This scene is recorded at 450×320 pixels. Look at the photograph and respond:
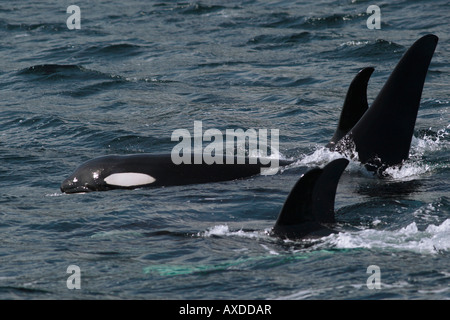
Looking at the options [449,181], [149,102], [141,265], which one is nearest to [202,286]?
[141,265]

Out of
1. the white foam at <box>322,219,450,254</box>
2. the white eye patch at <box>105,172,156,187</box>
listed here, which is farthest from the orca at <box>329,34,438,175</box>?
the white eye patch at <box>105,172,156,187</box>

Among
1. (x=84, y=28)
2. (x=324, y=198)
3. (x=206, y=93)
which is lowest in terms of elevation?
(x=324, y=198)

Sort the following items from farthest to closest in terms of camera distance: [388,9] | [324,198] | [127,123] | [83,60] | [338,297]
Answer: [388,9], [83,60], [127,123], [324,198], [338,297]

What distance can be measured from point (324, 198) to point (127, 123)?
8130 millimetres

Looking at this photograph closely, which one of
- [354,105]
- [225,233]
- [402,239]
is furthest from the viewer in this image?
[354,105]

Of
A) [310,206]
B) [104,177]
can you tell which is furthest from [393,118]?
[104,177]

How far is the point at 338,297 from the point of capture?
738cm

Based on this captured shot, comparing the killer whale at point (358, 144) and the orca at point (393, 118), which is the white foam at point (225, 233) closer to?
the killer whale at point (358, 144)

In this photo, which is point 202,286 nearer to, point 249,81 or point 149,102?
point 149,102

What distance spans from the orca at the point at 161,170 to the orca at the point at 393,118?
1.22ft

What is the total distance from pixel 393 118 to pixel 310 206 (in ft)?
9.80

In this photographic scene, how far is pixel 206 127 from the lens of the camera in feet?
51.8

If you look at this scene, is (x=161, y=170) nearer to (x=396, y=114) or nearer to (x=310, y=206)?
(x=396, y=114)

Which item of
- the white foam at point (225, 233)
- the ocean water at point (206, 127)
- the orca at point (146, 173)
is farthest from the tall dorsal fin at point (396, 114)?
the white foam at point (225, 233)
